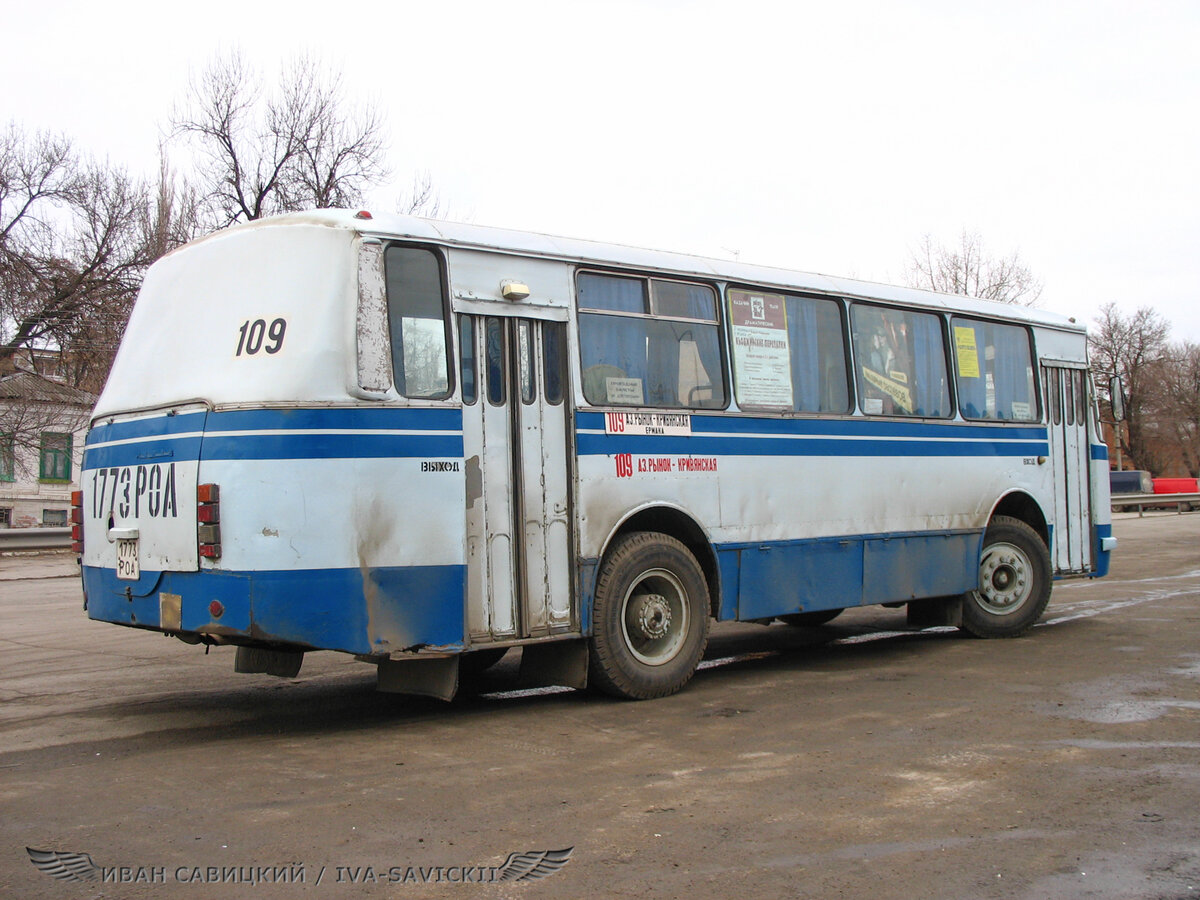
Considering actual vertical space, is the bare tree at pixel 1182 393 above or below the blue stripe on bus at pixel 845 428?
above

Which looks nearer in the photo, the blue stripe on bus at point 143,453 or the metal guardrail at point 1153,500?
the blue stripe on bus at point 143,453

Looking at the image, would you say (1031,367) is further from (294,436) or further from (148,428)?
(148,428)

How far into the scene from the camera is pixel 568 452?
748 cm

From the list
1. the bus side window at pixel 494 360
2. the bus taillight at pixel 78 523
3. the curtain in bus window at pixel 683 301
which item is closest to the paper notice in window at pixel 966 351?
the curtain in bus window at pixel 683 301

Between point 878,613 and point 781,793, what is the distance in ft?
28.4

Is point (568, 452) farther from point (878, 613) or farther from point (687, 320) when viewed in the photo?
point (878, 613)

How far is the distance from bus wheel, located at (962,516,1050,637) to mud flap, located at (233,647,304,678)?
6.43m

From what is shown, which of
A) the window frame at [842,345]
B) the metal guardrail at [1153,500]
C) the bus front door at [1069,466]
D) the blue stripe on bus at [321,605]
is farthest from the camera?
the metal guardrail at [1153,500]

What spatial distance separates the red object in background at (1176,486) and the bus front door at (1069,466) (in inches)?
1911

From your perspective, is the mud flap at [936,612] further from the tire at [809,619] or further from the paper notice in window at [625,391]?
the paper notice in window at [625,391]

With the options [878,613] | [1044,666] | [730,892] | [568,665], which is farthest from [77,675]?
[878,613]

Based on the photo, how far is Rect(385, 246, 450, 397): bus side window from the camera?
6738mm

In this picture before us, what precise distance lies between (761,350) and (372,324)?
3.47 metres

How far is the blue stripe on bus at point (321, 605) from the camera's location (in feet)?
20.4
